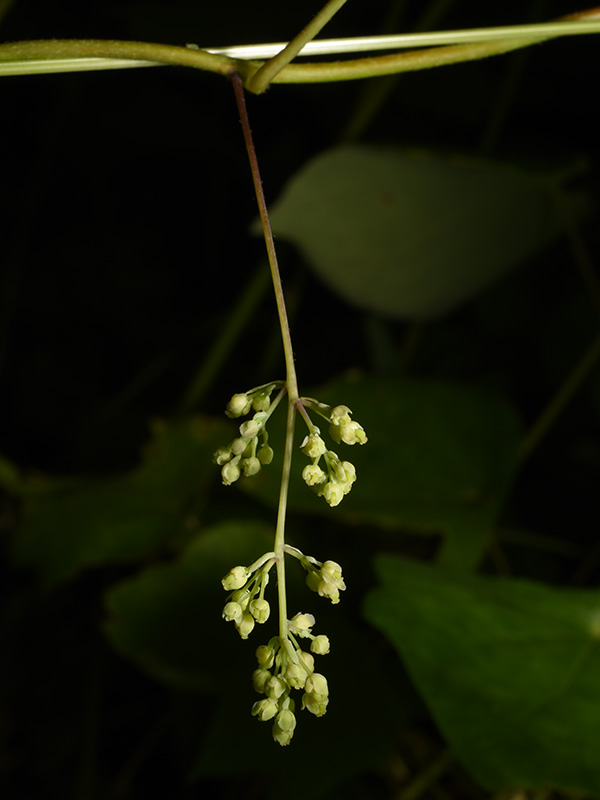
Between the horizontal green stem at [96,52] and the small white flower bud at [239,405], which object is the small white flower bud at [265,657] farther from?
the horizontal green stem at [96,52]

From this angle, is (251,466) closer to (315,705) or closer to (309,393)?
(315,705)

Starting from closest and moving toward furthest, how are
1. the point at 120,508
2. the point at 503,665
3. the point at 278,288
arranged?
the point at 278,288, the point at 503,665, the point at 120,508

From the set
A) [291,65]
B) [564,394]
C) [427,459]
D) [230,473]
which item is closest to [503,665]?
[427,459]

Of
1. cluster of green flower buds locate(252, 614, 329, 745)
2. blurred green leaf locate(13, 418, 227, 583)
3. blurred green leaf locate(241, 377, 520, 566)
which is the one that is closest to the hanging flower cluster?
cluster of green flower buds locate(252, 614, 329, 745)

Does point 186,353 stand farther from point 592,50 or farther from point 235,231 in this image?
point 592,50

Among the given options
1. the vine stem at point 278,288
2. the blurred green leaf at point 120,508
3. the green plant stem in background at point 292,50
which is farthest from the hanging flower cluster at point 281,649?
the blurred green leaf at point 120,508

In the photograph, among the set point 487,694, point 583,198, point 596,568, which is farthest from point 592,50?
point 487,694
